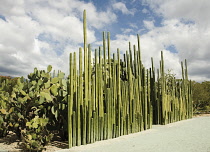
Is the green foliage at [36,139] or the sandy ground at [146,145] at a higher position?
the green foliage at [36,139]

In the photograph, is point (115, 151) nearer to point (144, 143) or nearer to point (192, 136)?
Result: point (144, 143)

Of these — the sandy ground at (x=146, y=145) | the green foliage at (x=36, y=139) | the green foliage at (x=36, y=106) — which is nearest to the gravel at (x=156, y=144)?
the sandy ground at (x=146, y=145)

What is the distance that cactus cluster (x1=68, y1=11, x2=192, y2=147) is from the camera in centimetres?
491

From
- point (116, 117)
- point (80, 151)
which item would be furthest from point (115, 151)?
point (116, 117)

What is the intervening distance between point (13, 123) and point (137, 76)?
4.07 metres

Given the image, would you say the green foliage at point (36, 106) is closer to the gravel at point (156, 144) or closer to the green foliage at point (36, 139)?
the green foliage at point (36, 139)

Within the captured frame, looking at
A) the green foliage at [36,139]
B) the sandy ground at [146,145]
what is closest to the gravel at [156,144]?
the sandy ground at [146,145]

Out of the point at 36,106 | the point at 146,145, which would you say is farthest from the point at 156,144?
the point at 36,106

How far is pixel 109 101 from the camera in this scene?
5453 millimetres

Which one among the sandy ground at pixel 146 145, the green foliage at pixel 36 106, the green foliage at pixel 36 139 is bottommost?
the sandy ground at pixel 146 145

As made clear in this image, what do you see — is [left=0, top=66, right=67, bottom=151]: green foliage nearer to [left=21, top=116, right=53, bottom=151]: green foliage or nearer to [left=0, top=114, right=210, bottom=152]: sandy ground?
[left=21, top=116, right=53, bottom=151]: green foliage

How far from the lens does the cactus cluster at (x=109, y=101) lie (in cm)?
491

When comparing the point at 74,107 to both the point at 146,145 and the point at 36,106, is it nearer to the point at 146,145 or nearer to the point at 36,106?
the point at 36,106

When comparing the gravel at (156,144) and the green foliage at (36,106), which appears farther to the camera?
the green foliage at (36,106)
